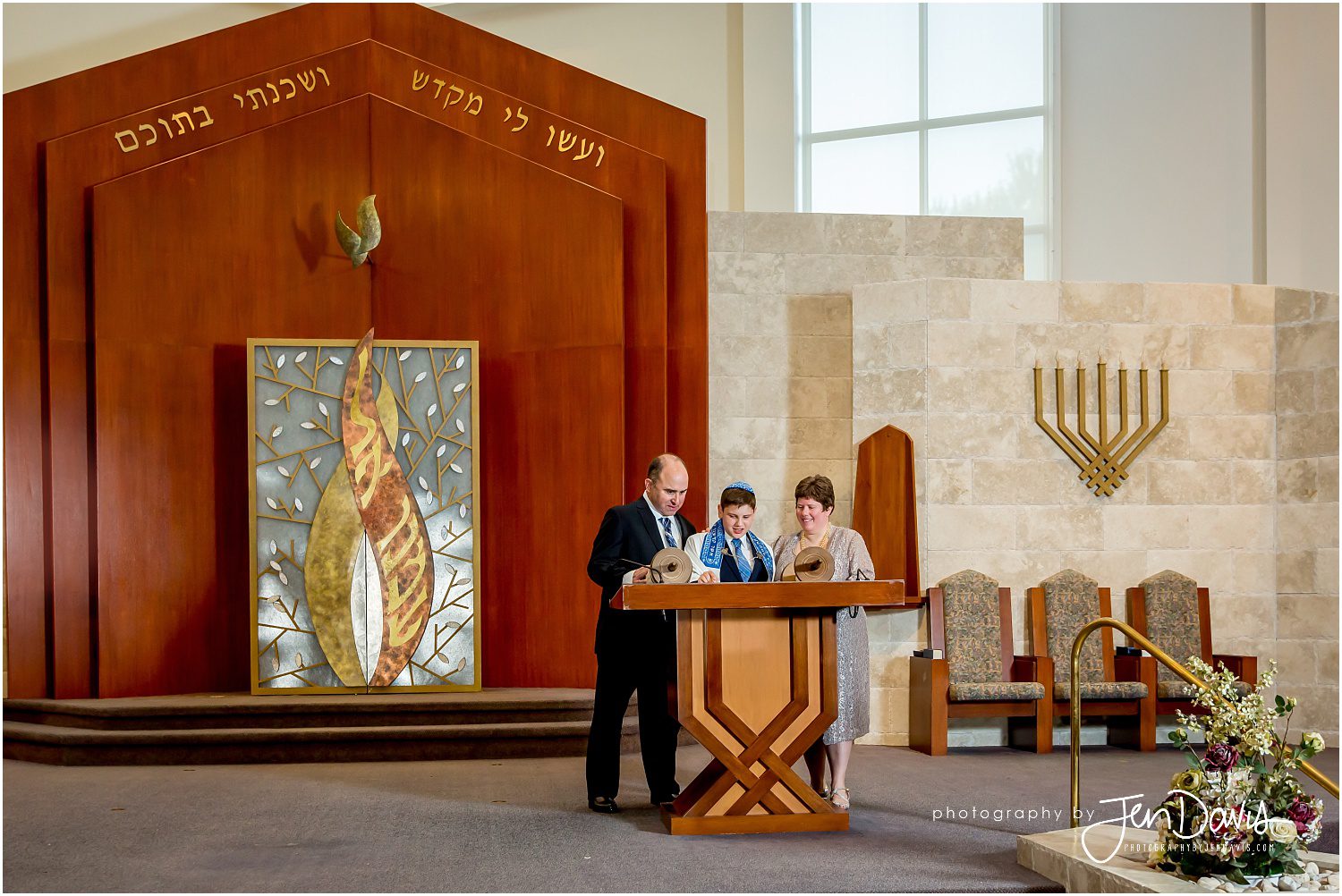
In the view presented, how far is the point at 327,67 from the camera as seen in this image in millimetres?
7770

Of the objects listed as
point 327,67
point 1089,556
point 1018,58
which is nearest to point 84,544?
point 327,67

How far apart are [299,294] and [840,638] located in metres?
4.20

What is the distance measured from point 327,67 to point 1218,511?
19.9ft

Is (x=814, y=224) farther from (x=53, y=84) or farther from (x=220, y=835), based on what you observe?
(x=220, y=835)

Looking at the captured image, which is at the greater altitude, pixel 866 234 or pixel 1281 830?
pixel 866 234

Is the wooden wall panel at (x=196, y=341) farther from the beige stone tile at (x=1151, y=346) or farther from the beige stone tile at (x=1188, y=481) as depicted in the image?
the beige stone tile at (x=1188, y=481)

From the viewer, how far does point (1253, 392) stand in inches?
308

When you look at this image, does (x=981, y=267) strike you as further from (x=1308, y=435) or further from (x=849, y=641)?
(x=849, y=641)

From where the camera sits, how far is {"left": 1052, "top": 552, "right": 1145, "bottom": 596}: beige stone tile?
7.70m

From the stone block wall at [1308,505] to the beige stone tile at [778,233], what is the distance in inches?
116

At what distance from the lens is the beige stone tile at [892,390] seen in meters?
7.61

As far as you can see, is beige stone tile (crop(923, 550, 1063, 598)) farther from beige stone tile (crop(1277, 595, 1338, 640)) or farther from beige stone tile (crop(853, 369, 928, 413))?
beige stone tile (crop(1277, 595, 1338, 640))

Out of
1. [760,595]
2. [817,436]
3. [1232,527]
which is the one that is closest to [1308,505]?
[1232,527]

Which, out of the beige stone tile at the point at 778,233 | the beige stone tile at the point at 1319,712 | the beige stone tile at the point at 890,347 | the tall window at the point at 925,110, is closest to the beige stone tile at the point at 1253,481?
the beige stone tile at the point at 1319,712
